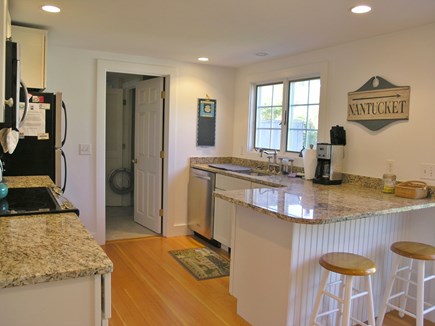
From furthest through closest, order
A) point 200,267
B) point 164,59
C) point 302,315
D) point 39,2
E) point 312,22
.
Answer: point 164,59 < point 200,267 < point 312,22 < point 39,2 < point 302,315

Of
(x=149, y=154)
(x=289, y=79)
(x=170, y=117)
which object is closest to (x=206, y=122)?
(x=170, y=117)

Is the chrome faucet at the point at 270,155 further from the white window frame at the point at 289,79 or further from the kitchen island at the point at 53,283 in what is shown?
the kitchen island at the point at 53,283

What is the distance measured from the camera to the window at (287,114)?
3.90 m

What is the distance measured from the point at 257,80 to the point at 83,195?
8.17 feet

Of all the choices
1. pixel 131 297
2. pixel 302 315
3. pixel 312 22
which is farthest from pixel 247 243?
pixel 312 22

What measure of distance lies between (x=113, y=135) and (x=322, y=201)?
4.57 metres

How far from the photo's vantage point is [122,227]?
196 inches

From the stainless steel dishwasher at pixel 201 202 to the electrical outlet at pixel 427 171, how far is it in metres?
2.18

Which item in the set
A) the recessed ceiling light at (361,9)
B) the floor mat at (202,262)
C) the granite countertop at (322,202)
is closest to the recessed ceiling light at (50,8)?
the granite countertop at (322,202)

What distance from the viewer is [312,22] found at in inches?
109

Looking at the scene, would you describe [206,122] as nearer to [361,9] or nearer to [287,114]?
[287,114]

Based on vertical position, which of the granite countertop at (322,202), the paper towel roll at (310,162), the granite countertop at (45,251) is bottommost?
the granite countertop at (45,251)

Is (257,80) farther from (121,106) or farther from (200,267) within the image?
(121,106)

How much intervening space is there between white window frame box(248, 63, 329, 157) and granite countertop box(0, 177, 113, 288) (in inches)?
103
